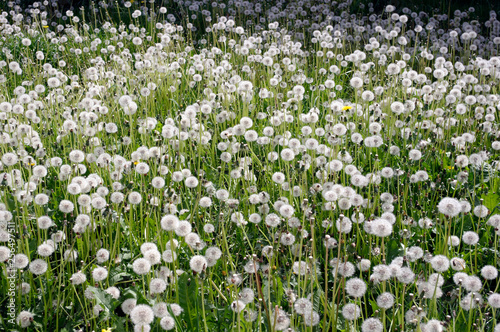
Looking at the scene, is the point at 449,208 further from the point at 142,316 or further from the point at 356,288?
the point at 142,316

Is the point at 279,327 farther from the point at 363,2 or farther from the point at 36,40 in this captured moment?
the point at 363,2

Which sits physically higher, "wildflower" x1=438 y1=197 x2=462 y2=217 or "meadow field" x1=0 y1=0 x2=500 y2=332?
"wildflower" x1=438 y1=197 x2=462 y2=217

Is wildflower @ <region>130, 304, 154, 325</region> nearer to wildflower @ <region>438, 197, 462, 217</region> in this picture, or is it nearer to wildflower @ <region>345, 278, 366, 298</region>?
wildflower @ <region>345, 278, 366, 298</region>

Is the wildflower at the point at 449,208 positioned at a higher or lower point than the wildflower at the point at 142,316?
higher

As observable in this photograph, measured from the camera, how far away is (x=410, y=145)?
331 centimetres

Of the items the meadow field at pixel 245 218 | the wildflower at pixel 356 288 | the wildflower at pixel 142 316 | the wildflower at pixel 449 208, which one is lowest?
the meadow field at pixel 245 218

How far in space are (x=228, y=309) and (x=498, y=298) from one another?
0.91 meters

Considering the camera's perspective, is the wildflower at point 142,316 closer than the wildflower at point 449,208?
Yes

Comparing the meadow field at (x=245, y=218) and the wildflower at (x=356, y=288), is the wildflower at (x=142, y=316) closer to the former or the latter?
the meadow field at (x=245, y=218)

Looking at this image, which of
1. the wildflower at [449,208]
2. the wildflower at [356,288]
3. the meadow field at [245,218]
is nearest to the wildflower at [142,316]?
the meadow field at [245,218]

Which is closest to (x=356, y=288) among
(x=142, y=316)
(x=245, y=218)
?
(x=142, y=316)

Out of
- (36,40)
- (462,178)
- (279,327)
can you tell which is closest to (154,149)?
(279,327)

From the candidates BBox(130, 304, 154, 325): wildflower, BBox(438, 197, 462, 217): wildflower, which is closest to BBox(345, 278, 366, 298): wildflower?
BBox(438, 197, 462, 217): wildflower

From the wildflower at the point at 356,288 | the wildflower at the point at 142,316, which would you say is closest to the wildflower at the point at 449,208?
the wildflower at the point at 356,288
